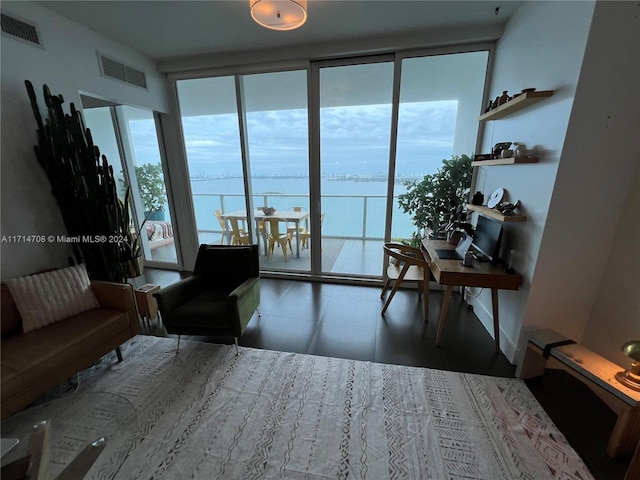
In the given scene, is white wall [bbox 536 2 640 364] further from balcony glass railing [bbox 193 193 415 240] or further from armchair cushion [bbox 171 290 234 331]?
armchair cushion [bbox 171 290 234 331]

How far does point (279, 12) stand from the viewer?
1627 mm

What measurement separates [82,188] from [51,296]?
0.95 metres

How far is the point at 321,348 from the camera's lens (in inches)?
86.4

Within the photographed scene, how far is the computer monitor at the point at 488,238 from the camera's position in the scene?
82.1 inches

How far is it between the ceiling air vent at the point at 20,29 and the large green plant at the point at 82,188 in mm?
358

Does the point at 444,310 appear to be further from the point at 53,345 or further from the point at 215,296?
the point at 53,345

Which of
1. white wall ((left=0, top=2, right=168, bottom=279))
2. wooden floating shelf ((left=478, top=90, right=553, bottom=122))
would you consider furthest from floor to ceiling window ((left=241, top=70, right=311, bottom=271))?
wooden floating shelf ((left=478, top=90, right=553, bottom=122))

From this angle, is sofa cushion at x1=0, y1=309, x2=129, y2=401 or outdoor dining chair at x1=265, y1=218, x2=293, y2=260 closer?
sofa cushion at x1=0, y1=309, x2=129, y2=401

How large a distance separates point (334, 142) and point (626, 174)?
251 centimetres

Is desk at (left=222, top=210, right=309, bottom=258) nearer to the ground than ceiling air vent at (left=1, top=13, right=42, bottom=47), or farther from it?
nearer to the ground

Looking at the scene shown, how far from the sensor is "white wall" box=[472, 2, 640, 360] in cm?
143

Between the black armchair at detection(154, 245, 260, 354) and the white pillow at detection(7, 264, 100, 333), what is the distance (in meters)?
0.57

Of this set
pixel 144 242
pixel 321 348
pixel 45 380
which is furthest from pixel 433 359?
pixel 144 242

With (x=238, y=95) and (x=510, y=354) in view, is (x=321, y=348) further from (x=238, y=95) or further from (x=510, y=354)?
(x=238, y=95)
